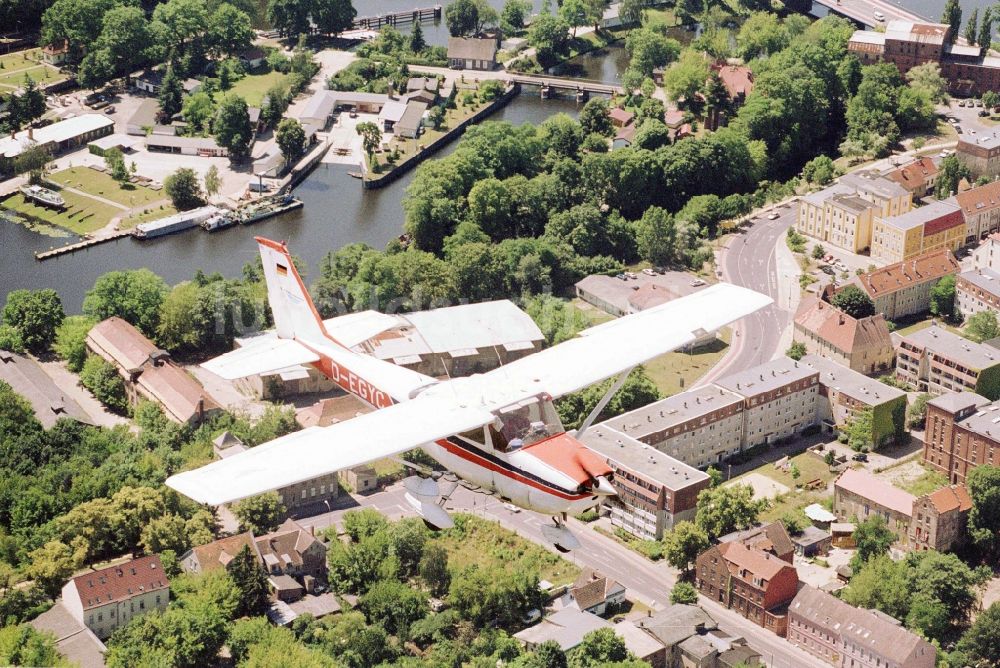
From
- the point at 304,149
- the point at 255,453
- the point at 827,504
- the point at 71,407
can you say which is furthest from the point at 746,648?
the point at 304,149

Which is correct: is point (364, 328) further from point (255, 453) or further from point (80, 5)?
point (80, 5)

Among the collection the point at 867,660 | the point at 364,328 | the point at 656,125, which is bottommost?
the point at 867,660

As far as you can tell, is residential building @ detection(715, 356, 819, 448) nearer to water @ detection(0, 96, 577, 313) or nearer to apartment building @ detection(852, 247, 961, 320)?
apartment building @ detection(852, 247, 961, 320)

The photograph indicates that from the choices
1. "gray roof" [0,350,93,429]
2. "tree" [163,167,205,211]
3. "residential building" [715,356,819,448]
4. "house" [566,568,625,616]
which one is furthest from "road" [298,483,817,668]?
"tree" [163,167,205,211]

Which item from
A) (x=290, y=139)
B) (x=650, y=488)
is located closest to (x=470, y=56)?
(x=290, y=139)

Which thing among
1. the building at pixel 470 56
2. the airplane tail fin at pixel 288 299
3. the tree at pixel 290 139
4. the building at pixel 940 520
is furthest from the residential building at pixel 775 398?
the building at pixel 470 56

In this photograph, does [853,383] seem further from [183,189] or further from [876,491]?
[183,189]

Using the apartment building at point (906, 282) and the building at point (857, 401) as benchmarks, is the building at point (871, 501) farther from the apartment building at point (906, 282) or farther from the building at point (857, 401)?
the apartment building at point (906, 282)
